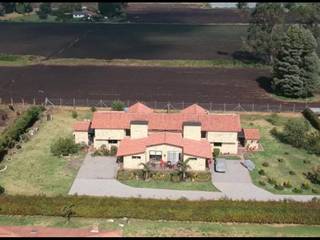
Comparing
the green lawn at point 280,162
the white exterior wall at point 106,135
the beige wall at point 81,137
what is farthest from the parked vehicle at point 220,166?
the beige wall at point 81,137

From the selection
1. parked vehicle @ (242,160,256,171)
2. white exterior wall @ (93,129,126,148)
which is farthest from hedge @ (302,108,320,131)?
white exterior wall @ (93,129,126,148)

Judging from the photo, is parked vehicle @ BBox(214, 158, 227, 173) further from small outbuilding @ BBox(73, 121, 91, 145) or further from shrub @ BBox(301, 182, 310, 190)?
small outbuilding @ BBox(73, 121, 91, 145)

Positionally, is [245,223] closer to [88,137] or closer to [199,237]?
[199,237]

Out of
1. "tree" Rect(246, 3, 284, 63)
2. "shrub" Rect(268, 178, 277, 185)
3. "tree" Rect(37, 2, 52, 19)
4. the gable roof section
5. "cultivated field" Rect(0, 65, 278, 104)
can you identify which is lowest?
"shrub" Rect(268, 178, 277, 185)

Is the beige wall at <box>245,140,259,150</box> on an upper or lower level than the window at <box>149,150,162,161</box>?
lower

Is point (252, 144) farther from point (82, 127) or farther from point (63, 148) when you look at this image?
point (63, 148)

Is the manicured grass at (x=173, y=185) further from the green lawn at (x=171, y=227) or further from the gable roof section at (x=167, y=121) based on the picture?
the gable roof section at (x=167, y=121)
